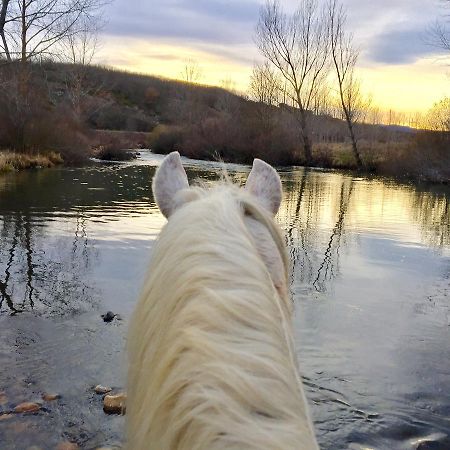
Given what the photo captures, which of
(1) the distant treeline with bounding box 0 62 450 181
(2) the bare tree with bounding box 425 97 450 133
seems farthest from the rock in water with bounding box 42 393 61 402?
(2) the bare tree with bounding box 425 97 450 133

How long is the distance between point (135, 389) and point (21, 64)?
22.8 metres

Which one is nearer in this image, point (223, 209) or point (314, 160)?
point (223, 209)

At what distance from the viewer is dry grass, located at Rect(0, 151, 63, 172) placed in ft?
56.5

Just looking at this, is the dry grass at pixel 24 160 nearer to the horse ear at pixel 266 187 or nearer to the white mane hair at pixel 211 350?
the horse ear at pixel 266 187

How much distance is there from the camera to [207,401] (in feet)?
2.04

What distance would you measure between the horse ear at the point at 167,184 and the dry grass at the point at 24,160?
1683 centimetres

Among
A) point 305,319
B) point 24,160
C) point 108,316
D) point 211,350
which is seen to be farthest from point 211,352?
point 24,160

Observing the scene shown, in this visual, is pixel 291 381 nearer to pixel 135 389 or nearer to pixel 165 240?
pixel 135 389

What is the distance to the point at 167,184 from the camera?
60.7 inches

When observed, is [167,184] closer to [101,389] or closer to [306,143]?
[101,389]

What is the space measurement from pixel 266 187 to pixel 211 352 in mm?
1016

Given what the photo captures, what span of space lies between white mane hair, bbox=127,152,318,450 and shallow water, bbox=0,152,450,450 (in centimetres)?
37

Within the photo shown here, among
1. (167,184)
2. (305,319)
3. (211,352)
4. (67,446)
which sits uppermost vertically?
(167,184)

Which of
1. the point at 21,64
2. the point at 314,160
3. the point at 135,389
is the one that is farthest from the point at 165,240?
the point at 314,160
